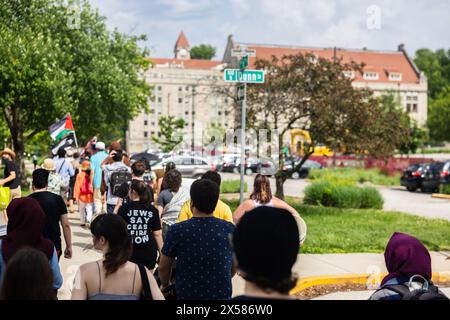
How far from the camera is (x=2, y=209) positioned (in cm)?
915

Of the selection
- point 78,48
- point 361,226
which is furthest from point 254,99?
point 78,48

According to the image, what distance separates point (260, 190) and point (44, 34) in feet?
67.6

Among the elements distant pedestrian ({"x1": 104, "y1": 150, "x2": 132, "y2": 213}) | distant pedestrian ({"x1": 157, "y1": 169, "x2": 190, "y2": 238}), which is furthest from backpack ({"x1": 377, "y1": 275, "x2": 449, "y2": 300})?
distant pedestrian ({"x1": 104, "y1": 150, "x2": 132, "y2": 213})

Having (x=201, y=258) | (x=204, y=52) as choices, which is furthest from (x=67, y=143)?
(x=204, y=52)

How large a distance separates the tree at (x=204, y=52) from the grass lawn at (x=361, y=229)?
148922 mm

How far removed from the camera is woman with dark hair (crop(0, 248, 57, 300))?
8.98 ft

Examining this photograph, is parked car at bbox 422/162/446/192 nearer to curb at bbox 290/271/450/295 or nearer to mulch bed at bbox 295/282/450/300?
curb at bbox 290/271/450/295

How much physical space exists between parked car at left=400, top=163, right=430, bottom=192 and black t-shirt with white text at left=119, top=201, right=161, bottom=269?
25.3 meters

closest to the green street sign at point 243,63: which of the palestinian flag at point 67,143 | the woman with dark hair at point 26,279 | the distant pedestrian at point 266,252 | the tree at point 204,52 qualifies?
the palestinian flag at point 67,143

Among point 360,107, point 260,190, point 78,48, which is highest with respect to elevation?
point 78,48

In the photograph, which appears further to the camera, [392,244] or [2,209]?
[2,209]

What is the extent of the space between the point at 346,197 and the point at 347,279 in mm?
11476

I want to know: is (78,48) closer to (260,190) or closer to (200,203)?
(260,190)
